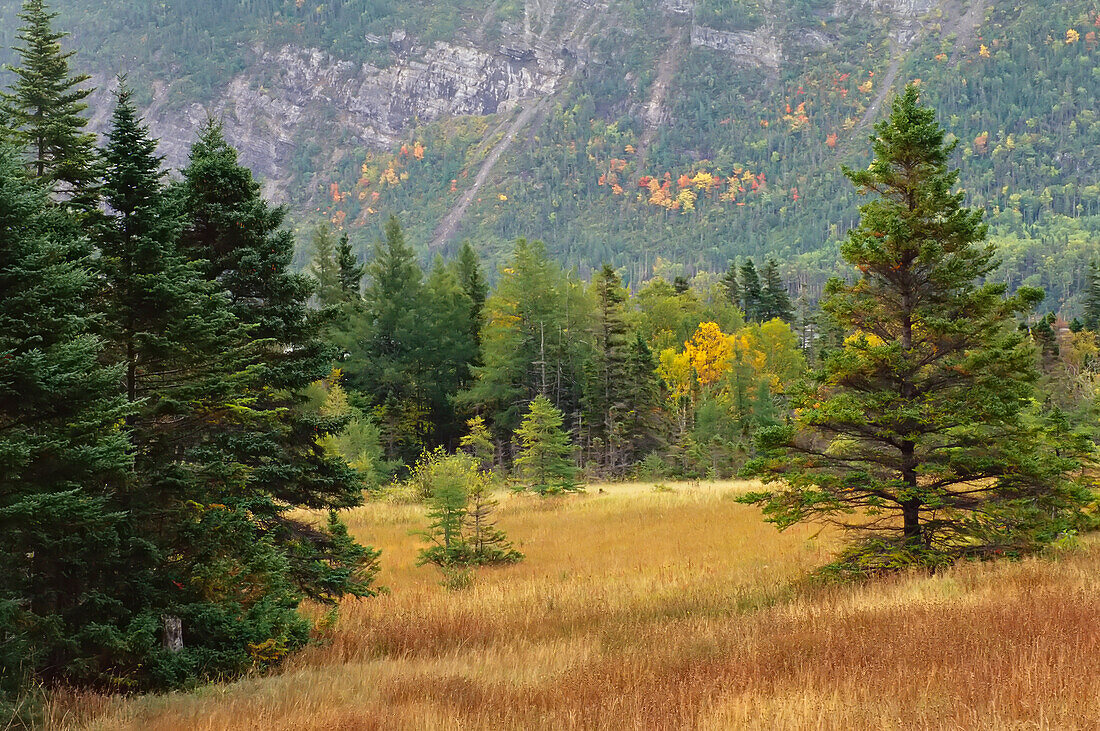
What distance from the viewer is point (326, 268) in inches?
2525

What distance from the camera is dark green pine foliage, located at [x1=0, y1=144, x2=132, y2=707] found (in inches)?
248

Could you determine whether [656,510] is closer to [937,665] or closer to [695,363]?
[937,665]

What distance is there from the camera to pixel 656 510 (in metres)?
24.6

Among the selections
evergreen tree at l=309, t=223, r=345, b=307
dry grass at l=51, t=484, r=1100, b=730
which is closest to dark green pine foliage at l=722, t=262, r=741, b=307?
evergreen tree at l=309, t=223, r=345, b=307

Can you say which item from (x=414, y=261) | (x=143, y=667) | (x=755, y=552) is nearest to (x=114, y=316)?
(x=143, y=667)

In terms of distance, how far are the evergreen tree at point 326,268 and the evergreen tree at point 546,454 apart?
3016 cm

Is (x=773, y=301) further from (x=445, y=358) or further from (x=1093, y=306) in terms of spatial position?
(x=445, y=358)

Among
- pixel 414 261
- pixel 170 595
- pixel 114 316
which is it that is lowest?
pixel 170 595

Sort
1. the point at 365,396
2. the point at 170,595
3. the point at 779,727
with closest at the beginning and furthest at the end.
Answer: the point at 779,727 < the point at 170,595 < the point at 365,396

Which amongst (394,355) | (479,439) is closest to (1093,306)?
(394,355)

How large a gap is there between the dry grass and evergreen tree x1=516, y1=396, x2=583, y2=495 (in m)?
15.7

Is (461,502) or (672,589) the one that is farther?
(461,502)

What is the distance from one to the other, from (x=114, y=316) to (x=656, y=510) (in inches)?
740

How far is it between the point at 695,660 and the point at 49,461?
19.5 feet
